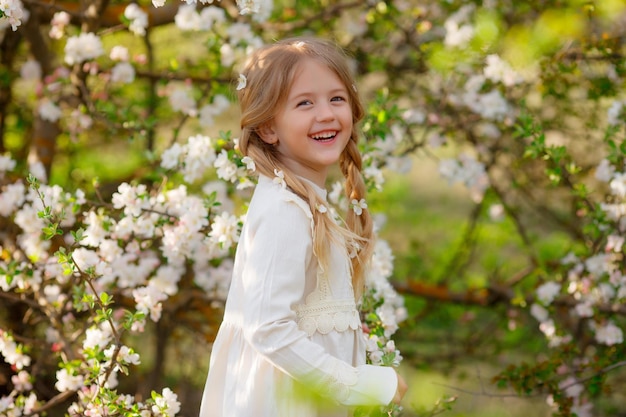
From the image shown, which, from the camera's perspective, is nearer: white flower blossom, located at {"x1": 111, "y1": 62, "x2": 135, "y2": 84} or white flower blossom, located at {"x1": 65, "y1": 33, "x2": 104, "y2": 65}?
white flower blossom, located at {"x1": 65, "y1": 33, "x2": 104, "y2": 65}

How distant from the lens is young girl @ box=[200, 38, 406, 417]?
1747mm

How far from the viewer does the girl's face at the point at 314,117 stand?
6.38 feet

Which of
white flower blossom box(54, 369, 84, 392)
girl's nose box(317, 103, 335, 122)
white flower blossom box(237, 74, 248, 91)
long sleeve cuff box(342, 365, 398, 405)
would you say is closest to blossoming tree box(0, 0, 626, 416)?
white flower blossom box(54, 369, 84, 392)

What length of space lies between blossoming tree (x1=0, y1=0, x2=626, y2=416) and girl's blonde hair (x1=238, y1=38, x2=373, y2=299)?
10.7 inches

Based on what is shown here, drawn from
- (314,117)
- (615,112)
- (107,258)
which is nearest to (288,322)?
(314,117)

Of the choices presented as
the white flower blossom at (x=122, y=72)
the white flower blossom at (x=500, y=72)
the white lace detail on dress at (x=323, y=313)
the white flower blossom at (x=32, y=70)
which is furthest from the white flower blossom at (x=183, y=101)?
the white lace detail on dress at (x=323, y=313)

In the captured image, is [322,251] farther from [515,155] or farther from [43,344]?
[515,155]

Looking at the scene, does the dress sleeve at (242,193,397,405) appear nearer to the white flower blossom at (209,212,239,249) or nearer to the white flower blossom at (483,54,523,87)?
the white flower blossom at (209,212,239,249)

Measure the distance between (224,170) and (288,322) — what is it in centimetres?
80

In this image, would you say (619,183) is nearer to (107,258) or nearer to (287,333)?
(287,333)

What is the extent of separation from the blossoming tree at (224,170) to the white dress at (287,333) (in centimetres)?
15

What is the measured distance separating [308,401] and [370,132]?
4.07 feet

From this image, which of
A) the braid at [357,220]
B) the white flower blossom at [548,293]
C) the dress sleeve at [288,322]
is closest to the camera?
the dress sleeve at [288,322]

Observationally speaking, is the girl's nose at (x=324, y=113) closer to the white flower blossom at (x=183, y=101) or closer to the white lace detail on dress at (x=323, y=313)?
the white lace detail on dress at (x=323, y=313)
